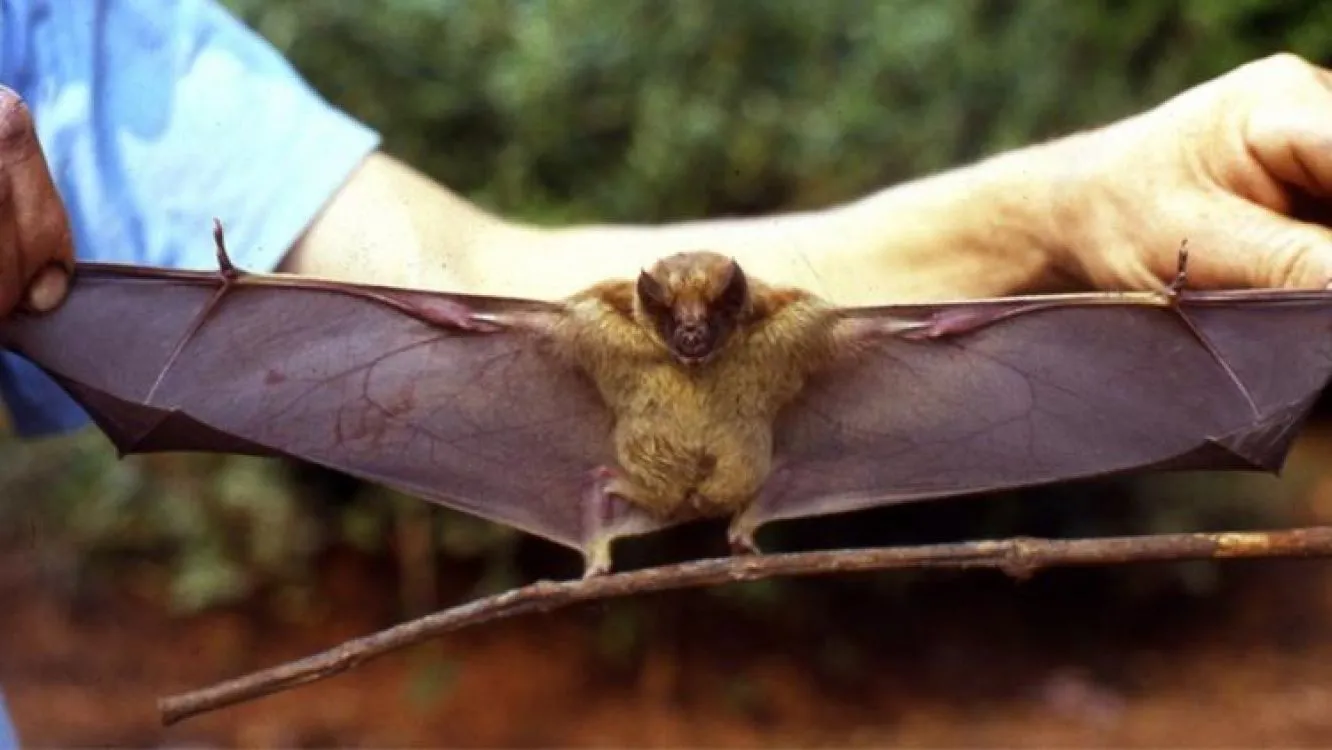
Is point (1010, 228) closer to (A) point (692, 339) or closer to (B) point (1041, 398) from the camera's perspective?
(B) point (1041, 398)

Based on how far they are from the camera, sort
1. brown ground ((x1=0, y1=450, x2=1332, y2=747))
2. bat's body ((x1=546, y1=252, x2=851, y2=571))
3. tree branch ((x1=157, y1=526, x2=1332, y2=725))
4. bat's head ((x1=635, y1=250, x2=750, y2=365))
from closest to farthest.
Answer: tree branch ((x1=157, y1=526, x2=1332, y2=725))
bat's head ((x1=635, y1=250, x2=750, y2=365))
bat's body ((x1=546, y1=252, x2=851, y2=571))
brown ground ((x1=0, y1=450, x2=1332, y2=747))

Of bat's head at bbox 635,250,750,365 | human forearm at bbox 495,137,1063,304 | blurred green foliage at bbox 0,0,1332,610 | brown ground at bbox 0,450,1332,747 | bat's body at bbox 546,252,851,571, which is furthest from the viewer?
brown ground at bbox 0,450,1332,747

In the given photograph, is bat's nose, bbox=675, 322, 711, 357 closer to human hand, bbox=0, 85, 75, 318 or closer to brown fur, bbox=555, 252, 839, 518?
brown fur, bbox=555, 252, 839, 518

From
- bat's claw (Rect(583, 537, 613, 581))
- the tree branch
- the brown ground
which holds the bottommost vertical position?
the brown ground

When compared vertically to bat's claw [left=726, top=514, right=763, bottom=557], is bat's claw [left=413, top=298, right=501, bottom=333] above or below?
above

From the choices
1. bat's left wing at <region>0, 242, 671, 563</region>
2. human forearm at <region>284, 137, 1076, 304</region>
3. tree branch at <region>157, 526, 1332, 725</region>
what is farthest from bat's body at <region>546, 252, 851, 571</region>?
human forearm at <region>284, 137, 1076, 304</region>

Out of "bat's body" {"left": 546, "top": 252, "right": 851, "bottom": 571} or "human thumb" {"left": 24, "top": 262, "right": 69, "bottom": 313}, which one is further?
"human thumb" {"left": 24, "top": 262, "right": 69, "bottom": 313}

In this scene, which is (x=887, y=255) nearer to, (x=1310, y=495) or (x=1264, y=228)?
(x=1264, y=228)
